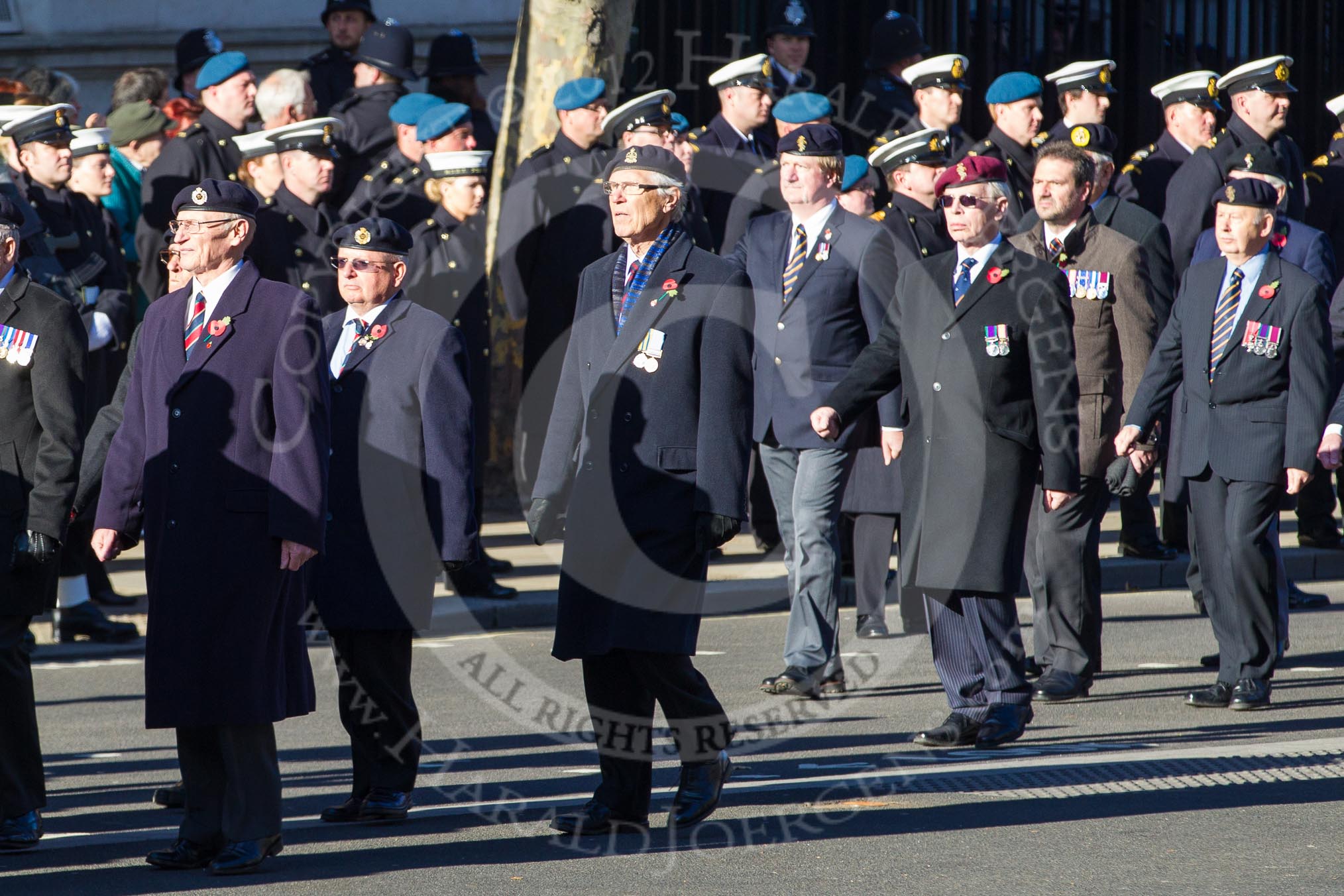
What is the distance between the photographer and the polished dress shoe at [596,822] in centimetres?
649

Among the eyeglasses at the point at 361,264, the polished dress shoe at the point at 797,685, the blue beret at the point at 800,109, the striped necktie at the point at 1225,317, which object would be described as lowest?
the polished dress shoe at the point at 797,685

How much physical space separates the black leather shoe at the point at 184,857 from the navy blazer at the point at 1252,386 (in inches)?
167

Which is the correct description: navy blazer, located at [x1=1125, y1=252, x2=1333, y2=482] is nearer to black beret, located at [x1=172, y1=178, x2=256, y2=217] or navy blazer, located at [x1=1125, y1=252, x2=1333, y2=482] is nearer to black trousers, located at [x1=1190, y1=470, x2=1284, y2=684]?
black trousers, located at [x1=1190, y1=470, x2=1284, y2=684]

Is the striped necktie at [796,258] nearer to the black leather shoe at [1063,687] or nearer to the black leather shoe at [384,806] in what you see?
the black leather shoe at [1063,687]

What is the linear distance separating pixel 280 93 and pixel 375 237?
540 centimetres

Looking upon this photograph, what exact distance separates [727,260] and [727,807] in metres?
1.67

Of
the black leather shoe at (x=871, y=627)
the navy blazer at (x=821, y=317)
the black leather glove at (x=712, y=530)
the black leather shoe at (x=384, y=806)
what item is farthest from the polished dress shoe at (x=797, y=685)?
the black leather shoe at (x=384, y=806)

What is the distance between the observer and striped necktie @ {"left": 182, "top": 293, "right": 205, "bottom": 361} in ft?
20.2

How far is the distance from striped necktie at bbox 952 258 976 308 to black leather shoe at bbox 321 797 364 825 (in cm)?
281

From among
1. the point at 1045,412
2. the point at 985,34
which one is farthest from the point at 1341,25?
the point at 1045,412

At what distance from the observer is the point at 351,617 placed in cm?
677

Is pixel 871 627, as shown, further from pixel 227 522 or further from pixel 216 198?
pixel 216 198

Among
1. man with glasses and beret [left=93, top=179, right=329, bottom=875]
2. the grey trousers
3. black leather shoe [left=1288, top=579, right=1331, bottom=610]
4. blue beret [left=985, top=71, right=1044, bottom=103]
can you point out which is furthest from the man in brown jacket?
man with glasses and beret [left=93, top=179, right=329, bottom=875]

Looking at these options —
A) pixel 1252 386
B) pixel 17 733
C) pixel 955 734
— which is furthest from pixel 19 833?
pixel 1252 386
